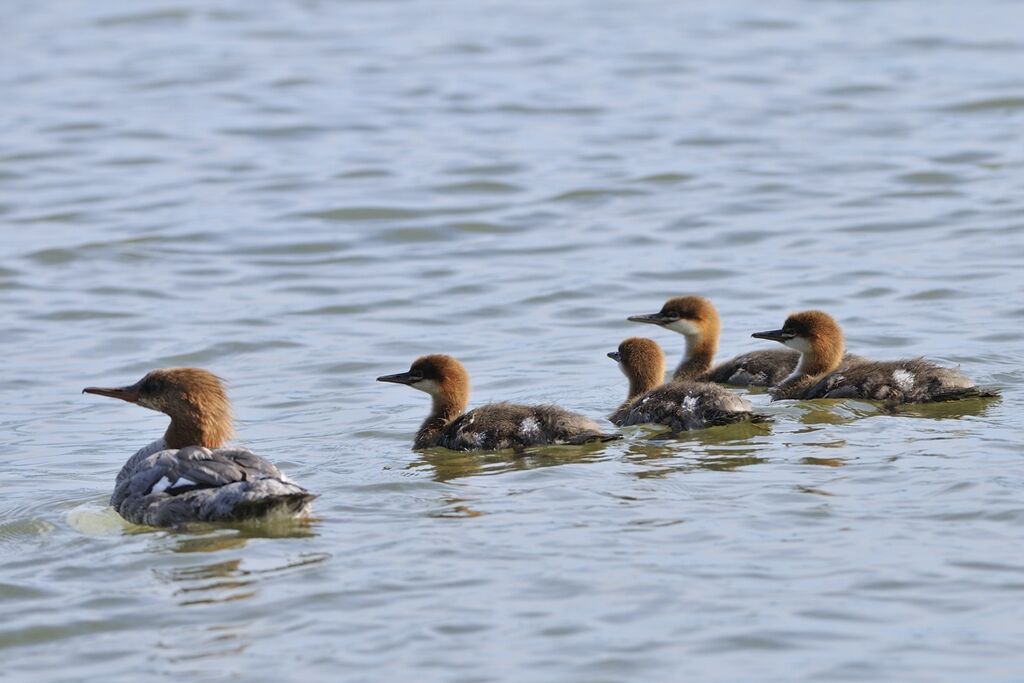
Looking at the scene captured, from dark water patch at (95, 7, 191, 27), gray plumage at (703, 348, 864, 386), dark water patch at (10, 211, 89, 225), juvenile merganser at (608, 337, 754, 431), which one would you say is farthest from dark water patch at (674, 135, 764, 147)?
dark water patch at (95, 7, 191, 27)

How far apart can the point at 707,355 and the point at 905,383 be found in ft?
5.87

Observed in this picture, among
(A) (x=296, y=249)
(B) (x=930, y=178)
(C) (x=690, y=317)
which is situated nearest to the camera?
(C) (x=690, y=317)

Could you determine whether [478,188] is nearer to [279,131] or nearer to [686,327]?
[279,131]

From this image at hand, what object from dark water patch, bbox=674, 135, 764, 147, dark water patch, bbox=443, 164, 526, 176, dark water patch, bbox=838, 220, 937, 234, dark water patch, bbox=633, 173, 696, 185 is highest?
dark water patch, bbox=674, 135, 764, 147

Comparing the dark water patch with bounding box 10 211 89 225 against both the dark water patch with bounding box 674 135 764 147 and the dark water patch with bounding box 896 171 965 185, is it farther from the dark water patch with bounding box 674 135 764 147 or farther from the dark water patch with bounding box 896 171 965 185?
the dark water patch with bounding box 896 171 965 185

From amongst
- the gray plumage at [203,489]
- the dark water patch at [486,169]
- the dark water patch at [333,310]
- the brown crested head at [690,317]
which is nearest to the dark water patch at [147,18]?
the dark water patch at [486,169]

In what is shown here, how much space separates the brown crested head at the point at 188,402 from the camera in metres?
8.12

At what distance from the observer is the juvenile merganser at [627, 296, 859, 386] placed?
10.3 meters

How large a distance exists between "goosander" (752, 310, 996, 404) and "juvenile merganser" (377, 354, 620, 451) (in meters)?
1.45

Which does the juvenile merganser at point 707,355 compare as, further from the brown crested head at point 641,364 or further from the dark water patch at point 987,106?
the dark water patch at point 987,106

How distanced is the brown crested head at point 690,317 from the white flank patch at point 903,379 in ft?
5.44

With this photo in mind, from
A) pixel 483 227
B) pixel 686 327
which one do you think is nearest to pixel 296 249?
pixel 483 227

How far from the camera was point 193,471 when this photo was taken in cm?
749

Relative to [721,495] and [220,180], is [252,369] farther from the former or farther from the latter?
[220,180]
